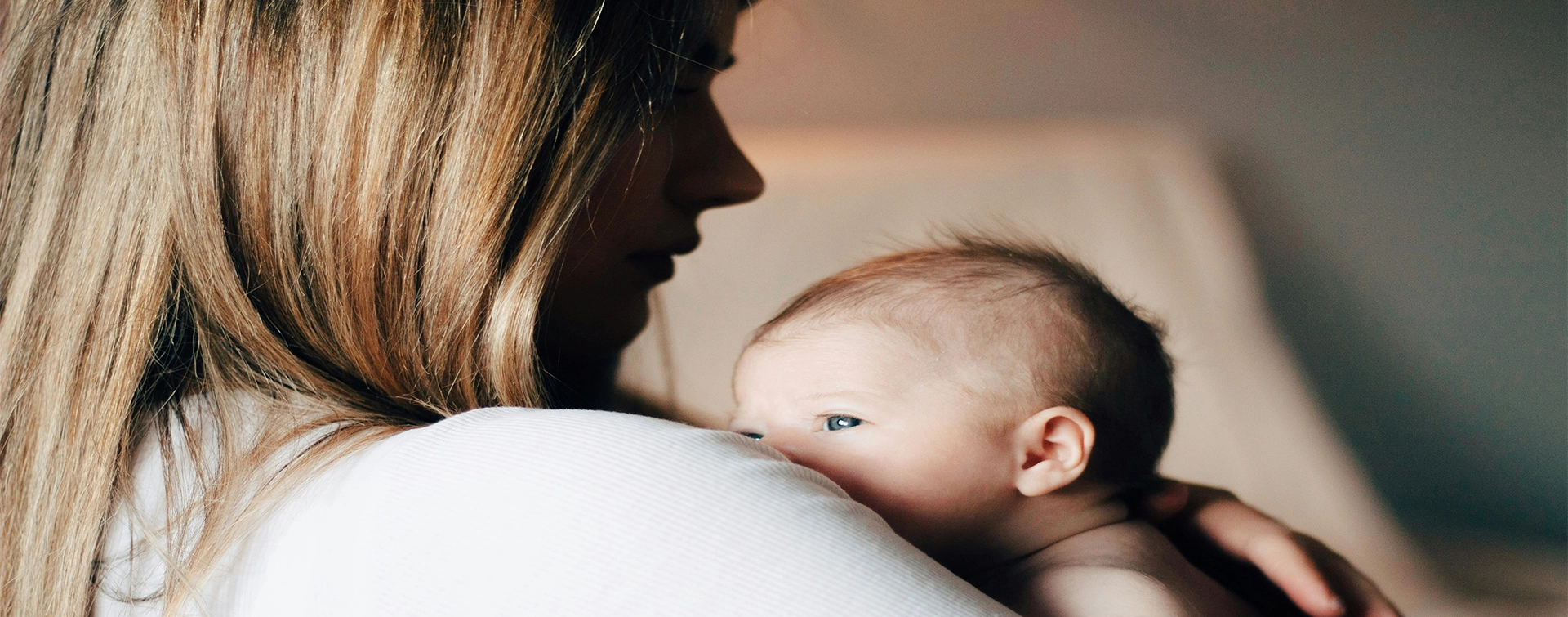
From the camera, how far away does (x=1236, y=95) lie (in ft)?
2.73

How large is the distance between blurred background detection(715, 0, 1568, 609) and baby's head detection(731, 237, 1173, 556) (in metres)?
0.40

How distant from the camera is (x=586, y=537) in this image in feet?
0.85

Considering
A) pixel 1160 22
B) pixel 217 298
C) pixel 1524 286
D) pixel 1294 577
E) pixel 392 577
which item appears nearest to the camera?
pixel 392 577

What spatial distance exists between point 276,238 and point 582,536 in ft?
0.90

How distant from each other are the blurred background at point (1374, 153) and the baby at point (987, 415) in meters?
0.39

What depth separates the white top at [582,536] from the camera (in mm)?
249

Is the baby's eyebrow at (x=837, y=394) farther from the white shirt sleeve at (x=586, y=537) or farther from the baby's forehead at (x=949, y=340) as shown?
the white shirt sleeve at (x=586, y=537)

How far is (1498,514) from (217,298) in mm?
1083

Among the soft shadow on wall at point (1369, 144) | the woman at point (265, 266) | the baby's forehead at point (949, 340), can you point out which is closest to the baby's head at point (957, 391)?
the baby's forehead at point (949, 340)

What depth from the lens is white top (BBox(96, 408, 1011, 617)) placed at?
0.82ft

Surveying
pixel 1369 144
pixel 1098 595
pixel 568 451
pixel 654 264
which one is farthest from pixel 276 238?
pixel 1369 144

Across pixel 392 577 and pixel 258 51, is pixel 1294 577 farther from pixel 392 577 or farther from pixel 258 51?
pixel 258 51

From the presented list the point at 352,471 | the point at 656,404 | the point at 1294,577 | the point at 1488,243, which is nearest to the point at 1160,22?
the point at 1488,243

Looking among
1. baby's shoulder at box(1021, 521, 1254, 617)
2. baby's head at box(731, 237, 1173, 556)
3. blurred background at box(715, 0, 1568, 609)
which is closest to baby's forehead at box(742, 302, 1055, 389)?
baby's head at box(731, 237, 1173, 556)
